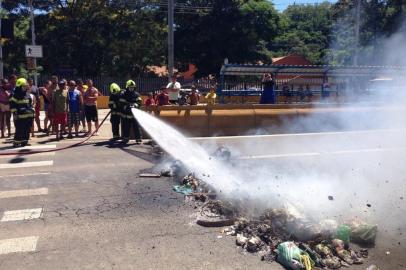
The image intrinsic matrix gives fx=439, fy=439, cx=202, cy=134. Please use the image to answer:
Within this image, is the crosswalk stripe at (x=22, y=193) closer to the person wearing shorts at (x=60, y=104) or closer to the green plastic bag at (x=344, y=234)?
the green plastic bag at (x=344, y=234)

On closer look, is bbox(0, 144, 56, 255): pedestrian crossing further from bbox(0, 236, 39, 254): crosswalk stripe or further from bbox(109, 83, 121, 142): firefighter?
bbox(109, 83, 121, 142): firefighter

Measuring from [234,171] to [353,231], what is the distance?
132 inches

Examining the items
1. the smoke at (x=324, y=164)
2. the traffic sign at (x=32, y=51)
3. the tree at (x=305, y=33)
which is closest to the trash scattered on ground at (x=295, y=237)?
the smoke at (x=324, y=164)

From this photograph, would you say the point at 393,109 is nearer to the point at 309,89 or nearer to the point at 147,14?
the point at 309,89

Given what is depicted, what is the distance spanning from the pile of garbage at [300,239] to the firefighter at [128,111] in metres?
6.92

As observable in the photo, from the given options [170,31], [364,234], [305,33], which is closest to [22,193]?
[364,234]

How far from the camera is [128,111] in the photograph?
12.1 metres

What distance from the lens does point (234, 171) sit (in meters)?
8.44

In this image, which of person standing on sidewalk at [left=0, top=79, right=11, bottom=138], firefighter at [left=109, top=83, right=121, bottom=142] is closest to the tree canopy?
person standing on sidewalk at [left=0, top=79, right=11, bottom=138]

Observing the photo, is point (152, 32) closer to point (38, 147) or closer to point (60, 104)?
point (60, 104)

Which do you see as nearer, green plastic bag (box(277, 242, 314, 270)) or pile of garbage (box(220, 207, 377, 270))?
green plastic bag (box(277, 242, 314, 270))

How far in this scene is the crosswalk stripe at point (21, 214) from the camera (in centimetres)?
619

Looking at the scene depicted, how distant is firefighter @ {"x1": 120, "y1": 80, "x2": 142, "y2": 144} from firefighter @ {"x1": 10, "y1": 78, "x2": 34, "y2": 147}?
96.4 inches

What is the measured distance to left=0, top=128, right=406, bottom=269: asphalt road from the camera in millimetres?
4887
